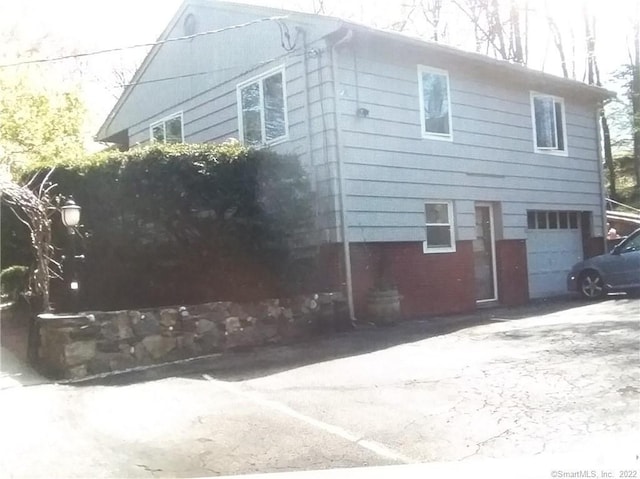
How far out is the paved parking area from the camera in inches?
208

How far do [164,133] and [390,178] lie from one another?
6.67 meters

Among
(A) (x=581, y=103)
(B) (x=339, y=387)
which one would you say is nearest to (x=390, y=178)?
(B) (x=339, y=387)

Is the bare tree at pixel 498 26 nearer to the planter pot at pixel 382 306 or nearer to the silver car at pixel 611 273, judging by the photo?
the silver car at pixel 611 273

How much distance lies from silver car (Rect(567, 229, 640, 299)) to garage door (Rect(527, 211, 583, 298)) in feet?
2.68

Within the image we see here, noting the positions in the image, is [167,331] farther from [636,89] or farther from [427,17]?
[636,89]

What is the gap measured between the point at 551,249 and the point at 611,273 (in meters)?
1.99

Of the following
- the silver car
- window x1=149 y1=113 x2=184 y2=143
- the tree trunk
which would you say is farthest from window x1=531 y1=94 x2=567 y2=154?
the tree trunk

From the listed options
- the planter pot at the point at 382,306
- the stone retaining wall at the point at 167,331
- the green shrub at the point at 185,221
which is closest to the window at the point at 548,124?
the planter pot at the point at 382,306

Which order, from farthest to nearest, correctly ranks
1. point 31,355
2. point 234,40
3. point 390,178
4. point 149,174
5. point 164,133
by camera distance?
1. point 164,133
2. point 234,40
3. point 390,178
4. point 149,174
5. point 31,355

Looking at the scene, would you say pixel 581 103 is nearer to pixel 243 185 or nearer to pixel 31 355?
pixel 243 185

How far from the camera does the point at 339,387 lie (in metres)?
7.22

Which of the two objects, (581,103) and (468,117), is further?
(581,103)

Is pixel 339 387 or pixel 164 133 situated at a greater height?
pixel 164 133

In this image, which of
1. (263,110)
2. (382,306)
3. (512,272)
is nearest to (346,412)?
(382,306)
